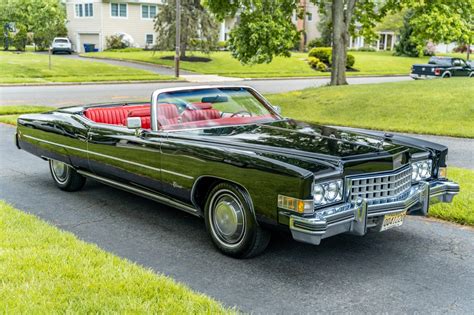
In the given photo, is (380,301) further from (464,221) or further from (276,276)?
(464,221)

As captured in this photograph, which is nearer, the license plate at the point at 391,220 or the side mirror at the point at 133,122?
the license plate at the point at 391,220

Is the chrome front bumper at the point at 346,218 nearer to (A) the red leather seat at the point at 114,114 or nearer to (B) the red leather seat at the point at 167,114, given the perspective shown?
(B) the red leather seat at the point at 167,114

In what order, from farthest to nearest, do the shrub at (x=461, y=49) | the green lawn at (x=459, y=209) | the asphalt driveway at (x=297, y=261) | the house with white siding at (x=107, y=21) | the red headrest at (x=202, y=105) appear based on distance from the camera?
the shrub at (x=461, y=49) < the house with white siding at (x=107, y=21) < the green lawn at (x=459, y=209) < the red headrest at (x=202, y=105) < the asphalt driveway at (x=297, y=261)

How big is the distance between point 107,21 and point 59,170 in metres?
50.5

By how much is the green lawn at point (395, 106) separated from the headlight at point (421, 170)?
8292 millimetres

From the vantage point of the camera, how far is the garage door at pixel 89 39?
55844mm

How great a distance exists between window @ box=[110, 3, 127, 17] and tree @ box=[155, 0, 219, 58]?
46.5 feet

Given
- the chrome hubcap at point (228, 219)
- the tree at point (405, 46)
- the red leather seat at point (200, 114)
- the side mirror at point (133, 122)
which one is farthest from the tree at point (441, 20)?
the tree at point (405, 46)

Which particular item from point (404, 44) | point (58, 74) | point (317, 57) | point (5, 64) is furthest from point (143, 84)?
point (404, 44)

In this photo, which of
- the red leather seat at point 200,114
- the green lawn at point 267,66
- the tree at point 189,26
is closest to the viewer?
the red leather seat at point 200,114

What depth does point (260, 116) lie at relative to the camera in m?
6.38

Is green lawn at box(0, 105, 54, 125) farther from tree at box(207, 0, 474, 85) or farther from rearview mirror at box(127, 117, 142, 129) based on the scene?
rearview mirror at box(127, 117, 142, 129)

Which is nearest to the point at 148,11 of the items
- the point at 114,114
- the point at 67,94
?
the point at 67,94

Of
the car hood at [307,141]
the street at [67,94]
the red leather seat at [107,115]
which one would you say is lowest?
the street at [67,94]
